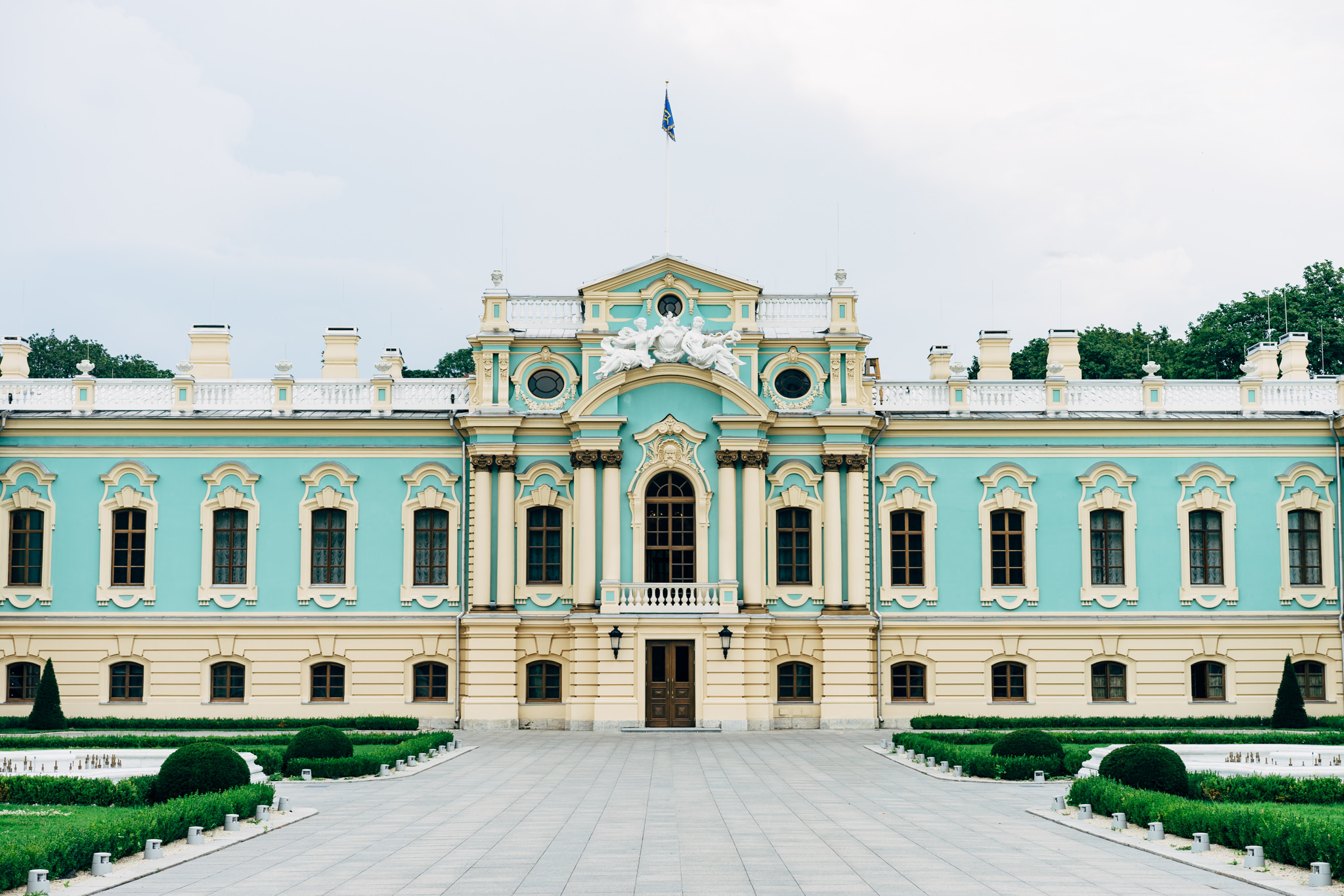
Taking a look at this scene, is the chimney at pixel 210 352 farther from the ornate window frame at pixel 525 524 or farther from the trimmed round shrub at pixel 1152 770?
the trimmed round shrub at pixel 1152 770

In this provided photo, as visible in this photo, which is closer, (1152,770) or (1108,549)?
(1152,770)

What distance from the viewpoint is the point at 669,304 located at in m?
39.6

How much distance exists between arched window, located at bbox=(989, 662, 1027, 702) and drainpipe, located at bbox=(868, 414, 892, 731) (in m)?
3.37

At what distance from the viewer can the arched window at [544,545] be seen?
130 ft

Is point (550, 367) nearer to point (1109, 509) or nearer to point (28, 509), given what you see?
point (28, 509)

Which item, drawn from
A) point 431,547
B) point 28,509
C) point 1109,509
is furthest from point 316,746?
point 1109,509

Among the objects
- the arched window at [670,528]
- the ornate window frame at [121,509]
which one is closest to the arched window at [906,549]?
the arched window at [670,528]

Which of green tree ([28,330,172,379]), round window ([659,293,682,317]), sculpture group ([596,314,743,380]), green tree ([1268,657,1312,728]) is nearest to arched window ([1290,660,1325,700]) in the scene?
green tree ([1268,657,1312,728])

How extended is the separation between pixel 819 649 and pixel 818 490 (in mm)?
4448

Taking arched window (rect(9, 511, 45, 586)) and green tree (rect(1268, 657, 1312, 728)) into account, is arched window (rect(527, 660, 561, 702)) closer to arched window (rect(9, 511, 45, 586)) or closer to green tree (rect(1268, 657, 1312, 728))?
arched window (rect(9, 511, 45, 586))

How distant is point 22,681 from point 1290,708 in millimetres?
34608

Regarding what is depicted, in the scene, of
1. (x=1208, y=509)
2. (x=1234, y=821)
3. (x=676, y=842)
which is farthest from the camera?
(x=1208, y=509)

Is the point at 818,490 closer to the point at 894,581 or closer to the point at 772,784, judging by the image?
the point at 894,581

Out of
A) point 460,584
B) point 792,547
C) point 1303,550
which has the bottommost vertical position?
point 460,584
